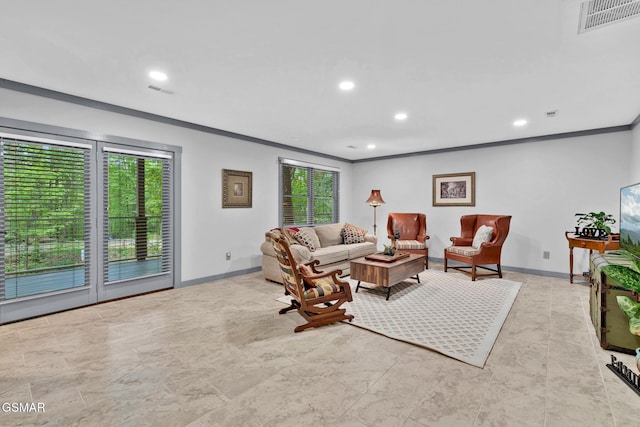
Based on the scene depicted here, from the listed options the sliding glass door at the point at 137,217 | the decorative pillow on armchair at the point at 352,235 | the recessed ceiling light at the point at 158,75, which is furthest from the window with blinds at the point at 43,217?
the decorative pillow on armchair at the point at 352,235

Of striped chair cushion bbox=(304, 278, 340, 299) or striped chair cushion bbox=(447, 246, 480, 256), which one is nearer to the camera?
striped chair cushion bbox=(304, 278, 340, 299)

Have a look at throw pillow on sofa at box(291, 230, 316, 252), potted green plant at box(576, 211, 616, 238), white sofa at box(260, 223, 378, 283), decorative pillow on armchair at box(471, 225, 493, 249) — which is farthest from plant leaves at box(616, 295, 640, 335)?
throw pillow on sofa at box(291, 230, 316, 252)

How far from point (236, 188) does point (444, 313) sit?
3.74 meters

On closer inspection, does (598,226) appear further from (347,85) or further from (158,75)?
(158,75)

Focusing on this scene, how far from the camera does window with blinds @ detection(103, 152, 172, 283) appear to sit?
375 cm

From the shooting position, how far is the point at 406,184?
6.93m

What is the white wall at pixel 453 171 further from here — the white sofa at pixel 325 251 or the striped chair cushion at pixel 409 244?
the striped chair cushion at pixel 409 244

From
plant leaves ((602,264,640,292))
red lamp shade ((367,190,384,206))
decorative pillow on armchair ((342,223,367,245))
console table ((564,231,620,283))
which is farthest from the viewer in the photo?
red lamp shade ((367,190,384,206))

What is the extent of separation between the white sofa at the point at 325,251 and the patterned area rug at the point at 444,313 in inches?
20.6

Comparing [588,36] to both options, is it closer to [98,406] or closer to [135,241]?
[98,406]

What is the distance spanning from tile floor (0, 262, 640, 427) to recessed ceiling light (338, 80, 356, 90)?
2520 mm

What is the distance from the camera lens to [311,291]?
3074 millimetres

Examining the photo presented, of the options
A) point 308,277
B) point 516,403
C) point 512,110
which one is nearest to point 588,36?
point 512,110

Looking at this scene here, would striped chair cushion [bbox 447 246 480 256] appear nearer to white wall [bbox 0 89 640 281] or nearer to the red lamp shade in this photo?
white wall [bbox 0 89 640 281]
